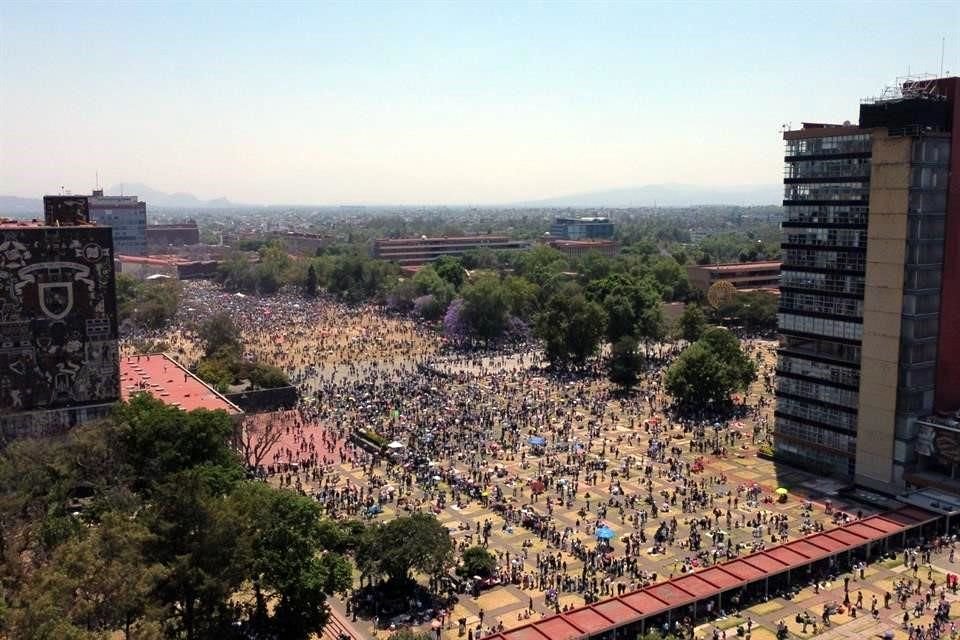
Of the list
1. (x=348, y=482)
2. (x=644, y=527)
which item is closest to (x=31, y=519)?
(x=348, y=482)

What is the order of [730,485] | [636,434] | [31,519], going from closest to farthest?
[31,519], [730,485], [636,434]

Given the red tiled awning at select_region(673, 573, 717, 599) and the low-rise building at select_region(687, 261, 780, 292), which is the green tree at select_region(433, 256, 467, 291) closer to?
the low-rise building at select_region(687, 261, 780, 292)

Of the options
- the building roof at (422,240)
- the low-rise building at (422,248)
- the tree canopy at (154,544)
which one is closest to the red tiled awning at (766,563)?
the tree canopy at (154,544)

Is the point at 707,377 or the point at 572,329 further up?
the point at 572,329

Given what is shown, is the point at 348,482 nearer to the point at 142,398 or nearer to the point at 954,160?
the point at 142,398

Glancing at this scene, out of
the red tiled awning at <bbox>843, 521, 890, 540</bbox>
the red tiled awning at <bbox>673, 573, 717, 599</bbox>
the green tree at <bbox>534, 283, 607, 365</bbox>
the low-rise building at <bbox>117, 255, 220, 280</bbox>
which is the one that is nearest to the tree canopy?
the red tiled awning at <bbox>673, 573, 717, 599</bbox>

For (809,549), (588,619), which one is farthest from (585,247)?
(588,619)

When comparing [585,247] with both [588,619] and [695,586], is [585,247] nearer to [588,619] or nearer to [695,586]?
[695,586]

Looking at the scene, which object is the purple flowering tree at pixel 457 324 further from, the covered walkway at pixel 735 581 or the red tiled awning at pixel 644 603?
the red tiled awning at pixel 644 603
